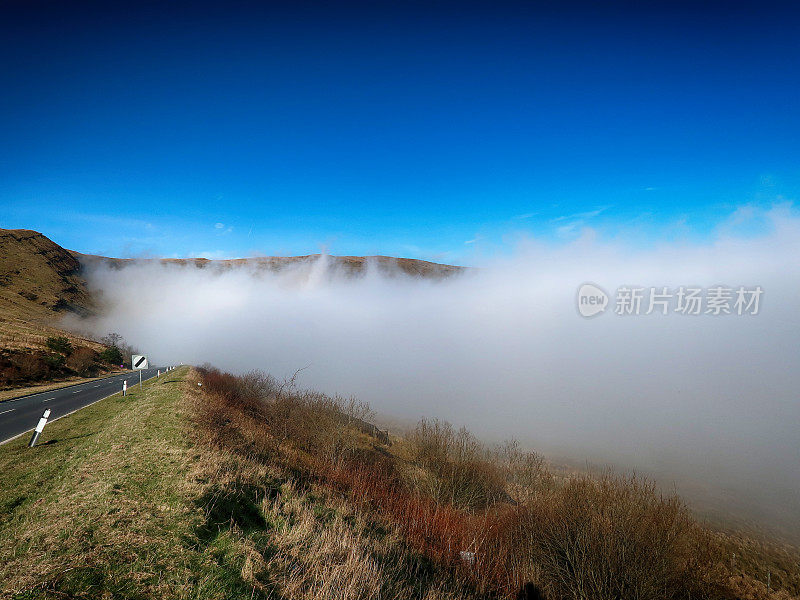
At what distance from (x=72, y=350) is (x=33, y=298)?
9548 cm

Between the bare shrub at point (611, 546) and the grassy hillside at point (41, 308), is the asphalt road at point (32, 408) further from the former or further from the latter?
the bare shrub at point (611, 546)

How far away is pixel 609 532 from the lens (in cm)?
916

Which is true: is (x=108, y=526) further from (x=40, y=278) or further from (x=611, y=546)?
(x=40, y=278)

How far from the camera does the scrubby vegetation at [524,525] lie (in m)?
8.91

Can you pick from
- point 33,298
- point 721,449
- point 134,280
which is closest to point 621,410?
point 721,449

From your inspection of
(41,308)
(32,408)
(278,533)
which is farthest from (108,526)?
(41,308)

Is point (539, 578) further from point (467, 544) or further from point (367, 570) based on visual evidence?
point (367, 570)

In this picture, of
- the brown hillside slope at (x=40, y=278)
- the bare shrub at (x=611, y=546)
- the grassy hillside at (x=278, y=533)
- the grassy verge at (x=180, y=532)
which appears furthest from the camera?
the brown hillside slope at (x=40, y=278)

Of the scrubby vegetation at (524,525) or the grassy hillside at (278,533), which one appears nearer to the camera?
the grassy hillside at (278,533)

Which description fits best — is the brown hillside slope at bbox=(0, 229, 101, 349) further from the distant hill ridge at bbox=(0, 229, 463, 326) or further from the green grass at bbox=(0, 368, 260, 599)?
the green grass at bbox=(0, 368, 260, 599)

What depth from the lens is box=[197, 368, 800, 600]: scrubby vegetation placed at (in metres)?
8.91

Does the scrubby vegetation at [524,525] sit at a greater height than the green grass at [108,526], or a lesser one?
lesser

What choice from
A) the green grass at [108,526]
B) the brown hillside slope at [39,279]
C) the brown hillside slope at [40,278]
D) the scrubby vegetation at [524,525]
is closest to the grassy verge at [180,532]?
the green grass at [108,526]

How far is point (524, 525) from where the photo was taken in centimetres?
1166
